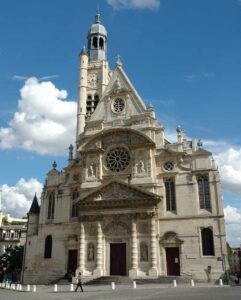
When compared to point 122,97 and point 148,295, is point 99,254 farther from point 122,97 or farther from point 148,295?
point 122,97

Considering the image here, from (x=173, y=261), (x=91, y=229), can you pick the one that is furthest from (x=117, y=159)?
(x=173, y=261)

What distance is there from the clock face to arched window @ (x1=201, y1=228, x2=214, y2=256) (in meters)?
24.3

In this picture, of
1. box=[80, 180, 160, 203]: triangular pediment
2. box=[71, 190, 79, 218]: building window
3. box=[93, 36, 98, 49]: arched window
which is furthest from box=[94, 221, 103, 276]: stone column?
box=[93, 36, 98, 49]: arched window

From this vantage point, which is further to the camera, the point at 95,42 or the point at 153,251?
the point at 95,42

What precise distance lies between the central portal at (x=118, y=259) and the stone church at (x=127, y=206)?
0.28ft

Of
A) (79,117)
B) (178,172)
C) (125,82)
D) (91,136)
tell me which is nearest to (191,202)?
(178,172)

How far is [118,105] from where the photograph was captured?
35.7 metres

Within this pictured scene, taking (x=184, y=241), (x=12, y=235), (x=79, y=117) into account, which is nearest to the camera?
(x=184, y=241)

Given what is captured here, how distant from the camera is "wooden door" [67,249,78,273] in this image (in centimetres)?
3238

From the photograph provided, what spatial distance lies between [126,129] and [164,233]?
33.6ft

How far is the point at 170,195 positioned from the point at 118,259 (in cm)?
724

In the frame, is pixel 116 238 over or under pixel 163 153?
under

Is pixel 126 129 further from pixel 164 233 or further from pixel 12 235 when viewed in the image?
pixel 12 235

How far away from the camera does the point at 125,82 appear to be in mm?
36219
